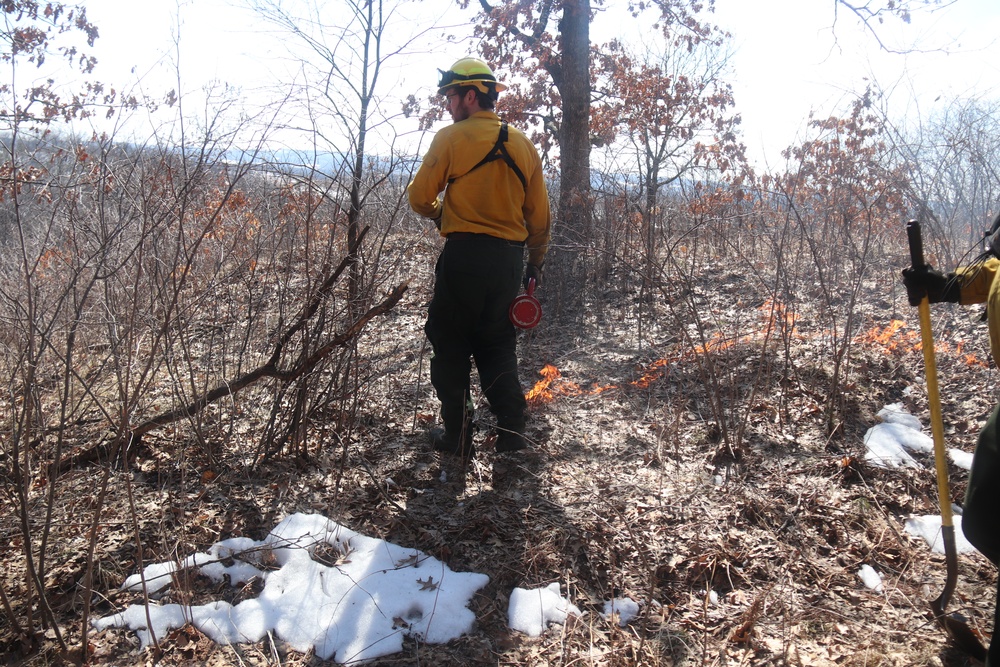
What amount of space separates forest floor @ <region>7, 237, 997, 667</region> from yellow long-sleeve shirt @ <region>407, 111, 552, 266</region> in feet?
4.00

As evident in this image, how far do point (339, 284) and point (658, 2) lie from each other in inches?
351

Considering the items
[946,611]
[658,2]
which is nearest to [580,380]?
[946,611]

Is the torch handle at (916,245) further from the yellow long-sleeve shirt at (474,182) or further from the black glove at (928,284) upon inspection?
the yellow long-sleeve shirt at (474,182)

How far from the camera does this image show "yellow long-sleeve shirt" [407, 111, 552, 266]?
128 inches

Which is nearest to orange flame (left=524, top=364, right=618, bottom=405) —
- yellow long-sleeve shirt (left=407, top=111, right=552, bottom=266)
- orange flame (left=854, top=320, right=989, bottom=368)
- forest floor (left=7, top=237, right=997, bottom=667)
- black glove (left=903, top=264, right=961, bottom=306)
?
forest floor (left=7, top=237, right=997, bottom=667)

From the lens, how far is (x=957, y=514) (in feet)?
9.40

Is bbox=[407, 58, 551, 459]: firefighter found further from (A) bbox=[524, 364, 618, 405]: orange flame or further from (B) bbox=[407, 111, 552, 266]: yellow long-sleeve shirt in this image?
(A) bbox=[524, 364, 618, 405]: orange flame

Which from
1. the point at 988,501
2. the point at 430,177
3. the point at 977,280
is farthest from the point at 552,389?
the point at 988,501

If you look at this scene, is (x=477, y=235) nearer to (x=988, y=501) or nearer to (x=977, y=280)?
(x=977, y=280)

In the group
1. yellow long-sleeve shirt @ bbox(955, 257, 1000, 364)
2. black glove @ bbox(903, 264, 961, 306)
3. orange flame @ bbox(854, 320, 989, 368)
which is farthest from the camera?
orange flame @ bbox(854, 320, 989, 368)

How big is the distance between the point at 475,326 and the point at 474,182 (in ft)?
2.49

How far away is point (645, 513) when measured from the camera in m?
3.01

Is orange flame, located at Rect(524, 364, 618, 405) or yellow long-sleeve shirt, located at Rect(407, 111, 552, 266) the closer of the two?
yellow long-sleeve shirt, located at Rect(407, 111, 552, 266)

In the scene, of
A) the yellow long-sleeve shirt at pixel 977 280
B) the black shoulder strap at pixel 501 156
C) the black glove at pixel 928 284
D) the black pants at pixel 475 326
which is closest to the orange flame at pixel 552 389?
the black pants at pixel 475 326
